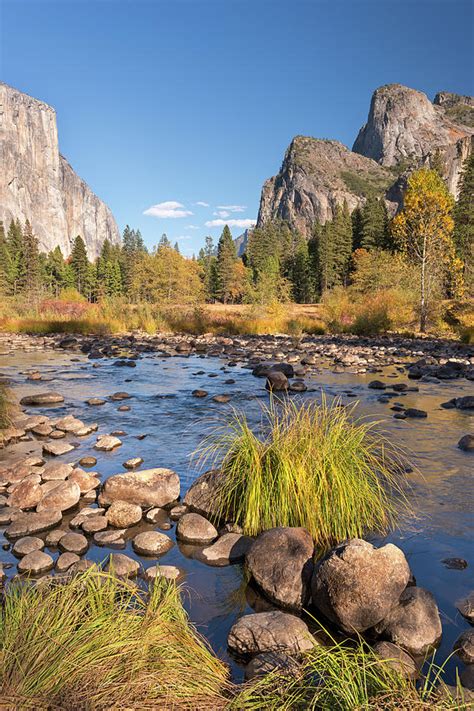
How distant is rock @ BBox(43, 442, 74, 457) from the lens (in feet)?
20.6

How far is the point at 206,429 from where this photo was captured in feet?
25.1

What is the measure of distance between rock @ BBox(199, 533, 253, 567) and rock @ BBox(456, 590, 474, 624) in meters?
1.60

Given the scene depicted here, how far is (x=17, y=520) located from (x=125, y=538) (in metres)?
1.01

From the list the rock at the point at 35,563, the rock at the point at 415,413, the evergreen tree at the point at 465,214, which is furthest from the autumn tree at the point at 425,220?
the evergreen tree at the point at 465,214

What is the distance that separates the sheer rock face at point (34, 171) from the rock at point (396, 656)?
6107 inches

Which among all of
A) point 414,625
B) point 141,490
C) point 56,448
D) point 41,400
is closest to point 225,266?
point 41,400

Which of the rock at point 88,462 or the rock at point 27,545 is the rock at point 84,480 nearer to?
the rock at point 88,462

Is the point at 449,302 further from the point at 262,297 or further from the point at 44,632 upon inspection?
the point at 44,632

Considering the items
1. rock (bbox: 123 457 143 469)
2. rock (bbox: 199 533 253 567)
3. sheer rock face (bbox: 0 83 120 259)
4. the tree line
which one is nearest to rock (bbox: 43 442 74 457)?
rock (bbox: 123 457 143 469)

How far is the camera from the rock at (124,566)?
135 inches

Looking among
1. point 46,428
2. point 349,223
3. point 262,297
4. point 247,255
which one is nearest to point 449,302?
point 262,297

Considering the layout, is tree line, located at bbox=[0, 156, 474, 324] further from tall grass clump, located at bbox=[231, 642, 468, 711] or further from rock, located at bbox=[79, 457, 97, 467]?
tall grass clump, located at bbox=[231, 642, 468, 711]

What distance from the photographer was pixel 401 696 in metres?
2.03

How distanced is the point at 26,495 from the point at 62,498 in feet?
1.29
